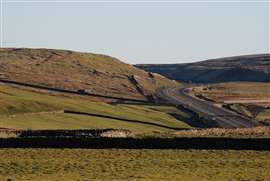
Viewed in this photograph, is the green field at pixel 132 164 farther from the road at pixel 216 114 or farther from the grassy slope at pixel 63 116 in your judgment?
the road at pixel 216 114

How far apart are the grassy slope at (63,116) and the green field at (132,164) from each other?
27.7 meters

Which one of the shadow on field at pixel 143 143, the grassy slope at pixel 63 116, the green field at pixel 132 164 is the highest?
the grassy slope at pixel 63 116

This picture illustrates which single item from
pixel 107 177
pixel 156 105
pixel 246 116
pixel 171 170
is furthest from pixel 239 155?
pixel 156 105

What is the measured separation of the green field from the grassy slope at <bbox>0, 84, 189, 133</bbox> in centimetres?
2768

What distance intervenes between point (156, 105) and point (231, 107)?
2029 cm

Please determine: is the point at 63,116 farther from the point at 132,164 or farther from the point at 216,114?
the point at 132,164

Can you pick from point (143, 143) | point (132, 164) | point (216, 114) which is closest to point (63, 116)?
point (143, 143)

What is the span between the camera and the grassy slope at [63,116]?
9665 centimetres

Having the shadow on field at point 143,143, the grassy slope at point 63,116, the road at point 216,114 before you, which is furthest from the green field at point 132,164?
the road at point 216,114

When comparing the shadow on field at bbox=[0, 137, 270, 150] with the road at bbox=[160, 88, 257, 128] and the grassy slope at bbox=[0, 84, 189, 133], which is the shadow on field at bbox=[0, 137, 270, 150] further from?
the road at bbox=[160, 88, 257, 128]

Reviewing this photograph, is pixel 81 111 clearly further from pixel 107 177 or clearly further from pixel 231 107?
pixel 107 177

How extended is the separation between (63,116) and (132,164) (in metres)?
56.7

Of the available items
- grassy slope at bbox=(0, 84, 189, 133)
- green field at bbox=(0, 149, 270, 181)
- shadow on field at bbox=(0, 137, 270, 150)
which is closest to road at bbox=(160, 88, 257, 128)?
grassy slope at bbox=(0, 84, 189, 133)

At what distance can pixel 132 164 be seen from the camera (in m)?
53.9
